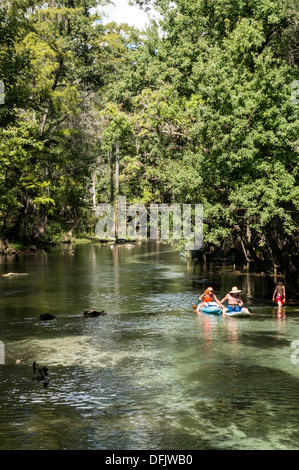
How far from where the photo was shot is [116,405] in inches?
532

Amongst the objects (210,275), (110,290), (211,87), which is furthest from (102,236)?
(211,87)

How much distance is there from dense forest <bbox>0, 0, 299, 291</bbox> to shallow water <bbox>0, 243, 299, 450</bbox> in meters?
5.89

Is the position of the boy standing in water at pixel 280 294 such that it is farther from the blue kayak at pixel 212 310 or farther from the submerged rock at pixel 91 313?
the submerged rock at pixel 91 313

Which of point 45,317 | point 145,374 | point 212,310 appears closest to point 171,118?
point 212,310

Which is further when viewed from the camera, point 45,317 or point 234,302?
point 234,302

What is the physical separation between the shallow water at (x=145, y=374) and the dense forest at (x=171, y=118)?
5.89 m

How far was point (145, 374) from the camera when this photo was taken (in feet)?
52.5

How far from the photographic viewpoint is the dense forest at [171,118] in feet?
82.0

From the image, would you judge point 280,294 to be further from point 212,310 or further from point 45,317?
point 45,317

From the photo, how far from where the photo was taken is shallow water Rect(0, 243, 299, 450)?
11.8m

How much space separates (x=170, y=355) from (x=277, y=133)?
12.1 m

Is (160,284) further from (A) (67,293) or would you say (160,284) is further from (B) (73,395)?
(B) (73,395)

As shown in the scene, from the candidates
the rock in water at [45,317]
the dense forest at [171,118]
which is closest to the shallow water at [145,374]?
the rock in water at [45,317]

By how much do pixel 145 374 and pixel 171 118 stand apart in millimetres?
28265
